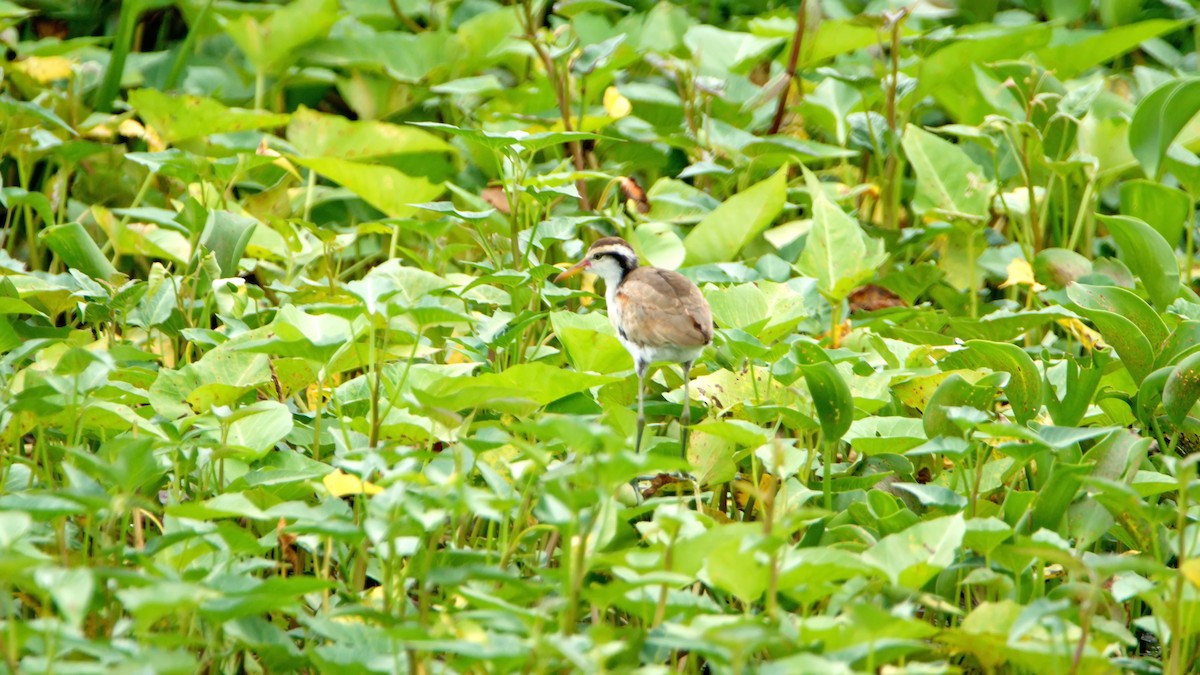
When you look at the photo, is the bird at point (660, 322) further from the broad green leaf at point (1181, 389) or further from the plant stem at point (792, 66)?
the plant stem at point (792, 66)

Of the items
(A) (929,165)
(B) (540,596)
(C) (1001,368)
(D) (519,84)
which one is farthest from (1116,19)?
(B) (540,596)

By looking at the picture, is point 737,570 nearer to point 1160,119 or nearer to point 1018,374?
point 1018,374

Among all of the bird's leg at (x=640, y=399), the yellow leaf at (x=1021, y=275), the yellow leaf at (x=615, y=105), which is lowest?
the bird's leg at (x=640, y=399)

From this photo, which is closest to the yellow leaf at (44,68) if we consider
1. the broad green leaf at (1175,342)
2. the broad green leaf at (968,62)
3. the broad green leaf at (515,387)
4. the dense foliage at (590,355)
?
the dense foliage at (590,355)

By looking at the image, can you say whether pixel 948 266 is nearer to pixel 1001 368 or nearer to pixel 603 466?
pixel 1001 368

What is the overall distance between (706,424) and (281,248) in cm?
174

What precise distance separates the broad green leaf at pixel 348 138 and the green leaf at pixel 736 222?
0.89 metres

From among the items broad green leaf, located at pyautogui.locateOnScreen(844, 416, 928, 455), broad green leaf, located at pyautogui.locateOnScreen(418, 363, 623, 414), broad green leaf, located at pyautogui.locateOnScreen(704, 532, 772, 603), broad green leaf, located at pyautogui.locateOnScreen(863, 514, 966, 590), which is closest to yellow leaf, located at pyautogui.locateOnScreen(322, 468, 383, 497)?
broad green leaf, located at pyautogui.locateOnScreen(418, 363, 623, 414)

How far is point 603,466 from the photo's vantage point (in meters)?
1.99

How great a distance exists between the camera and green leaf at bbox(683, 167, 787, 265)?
3842mm

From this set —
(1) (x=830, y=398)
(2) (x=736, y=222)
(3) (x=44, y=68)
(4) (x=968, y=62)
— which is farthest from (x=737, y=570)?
(3) (x=44, y=68)

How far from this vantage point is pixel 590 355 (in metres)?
3.14

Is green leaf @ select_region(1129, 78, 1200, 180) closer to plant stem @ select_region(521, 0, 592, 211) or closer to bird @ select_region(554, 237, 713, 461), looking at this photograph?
bird @ select_region(554, 237, 713, 461)

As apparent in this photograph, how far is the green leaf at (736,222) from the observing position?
3842 millimetres
